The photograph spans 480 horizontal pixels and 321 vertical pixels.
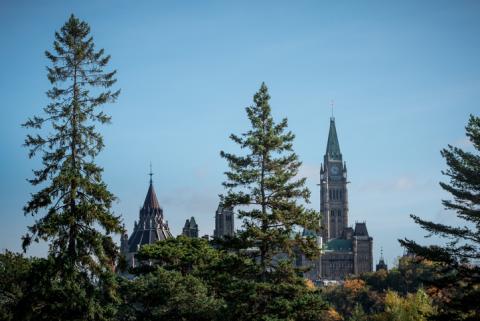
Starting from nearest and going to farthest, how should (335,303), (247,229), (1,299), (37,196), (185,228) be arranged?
(37,196), (247,229), (1,299), (335,303), (185,228)

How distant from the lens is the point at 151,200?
170 metres

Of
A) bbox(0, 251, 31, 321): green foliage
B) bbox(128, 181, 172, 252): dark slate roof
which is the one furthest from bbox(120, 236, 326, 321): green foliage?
bbox(128, 181, 172, 252): dark slate roof

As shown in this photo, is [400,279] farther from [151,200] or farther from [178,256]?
[178,256]

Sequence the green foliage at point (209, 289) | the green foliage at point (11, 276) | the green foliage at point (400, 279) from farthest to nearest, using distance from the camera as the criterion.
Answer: the green foliage at point (400, 279)
the green foliage at point (11, 276)
the green foliage at point (209, 289)

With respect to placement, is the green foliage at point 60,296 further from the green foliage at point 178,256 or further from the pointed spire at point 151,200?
the pointed spire at point 151,200

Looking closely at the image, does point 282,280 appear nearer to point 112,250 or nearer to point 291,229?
point 291,229

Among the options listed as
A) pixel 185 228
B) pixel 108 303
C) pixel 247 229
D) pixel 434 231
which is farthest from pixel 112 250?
pixel 185 228

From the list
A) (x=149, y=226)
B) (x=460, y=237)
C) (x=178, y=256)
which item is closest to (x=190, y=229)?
(x=149, y=226)

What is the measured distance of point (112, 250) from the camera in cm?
3219

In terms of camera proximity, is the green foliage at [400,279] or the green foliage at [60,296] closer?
the green foliage at [60,296]

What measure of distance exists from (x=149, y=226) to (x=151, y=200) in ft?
17.5

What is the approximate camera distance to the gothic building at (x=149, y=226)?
165375mm

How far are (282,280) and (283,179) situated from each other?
14.8 ft

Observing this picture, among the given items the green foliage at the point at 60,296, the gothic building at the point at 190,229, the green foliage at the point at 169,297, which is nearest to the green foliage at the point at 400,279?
the gothic building at the point at 190,229
